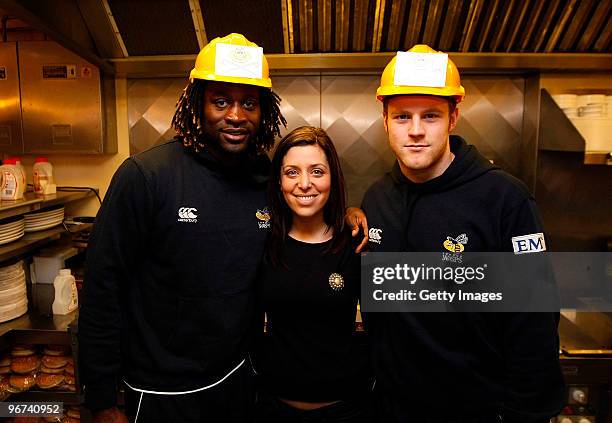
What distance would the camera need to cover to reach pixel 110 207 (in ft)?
4.68

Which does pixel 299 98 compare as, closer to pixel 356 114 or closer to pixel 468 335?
pixel 356 114

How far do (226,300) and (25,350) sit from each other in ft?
4.58

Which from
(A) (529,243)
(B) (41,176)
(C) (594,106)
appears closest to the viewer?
(A) (529,243)

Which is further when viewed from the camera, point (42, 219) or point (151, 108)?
point (151, 108)

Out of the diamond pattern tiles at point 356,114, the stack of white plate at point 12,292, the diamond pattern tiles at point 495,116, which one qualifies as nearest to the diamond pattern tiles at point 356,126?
the diamond pattern tiles at point 356,114

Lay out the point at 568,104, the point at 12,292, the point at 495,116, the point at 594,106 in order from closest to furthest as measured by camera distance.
→ 1. the point at 12,292
2. the point at 594,106
3. the point at 568,104
4. the point at 495,116

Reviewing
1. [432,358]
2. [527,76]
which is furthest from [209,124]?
[527,76]

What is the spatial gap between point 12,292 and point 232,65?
62.5 inches

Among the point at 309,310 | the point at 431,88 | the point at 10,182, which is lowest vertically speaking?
the point at 309,310

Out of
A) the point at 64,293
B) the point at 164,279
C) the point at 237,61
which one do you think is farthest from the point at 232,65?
the point at 64,293

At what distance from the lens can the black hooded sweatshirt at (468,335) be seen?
138 centimetres

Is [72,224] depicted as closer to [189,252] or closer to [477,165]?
[189,252]

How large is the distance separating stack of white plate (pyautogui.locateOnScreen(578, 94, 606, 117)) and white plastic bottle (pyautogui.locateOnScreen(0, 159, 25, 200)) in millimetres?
2863

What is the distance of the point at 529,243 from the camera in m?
1.35
